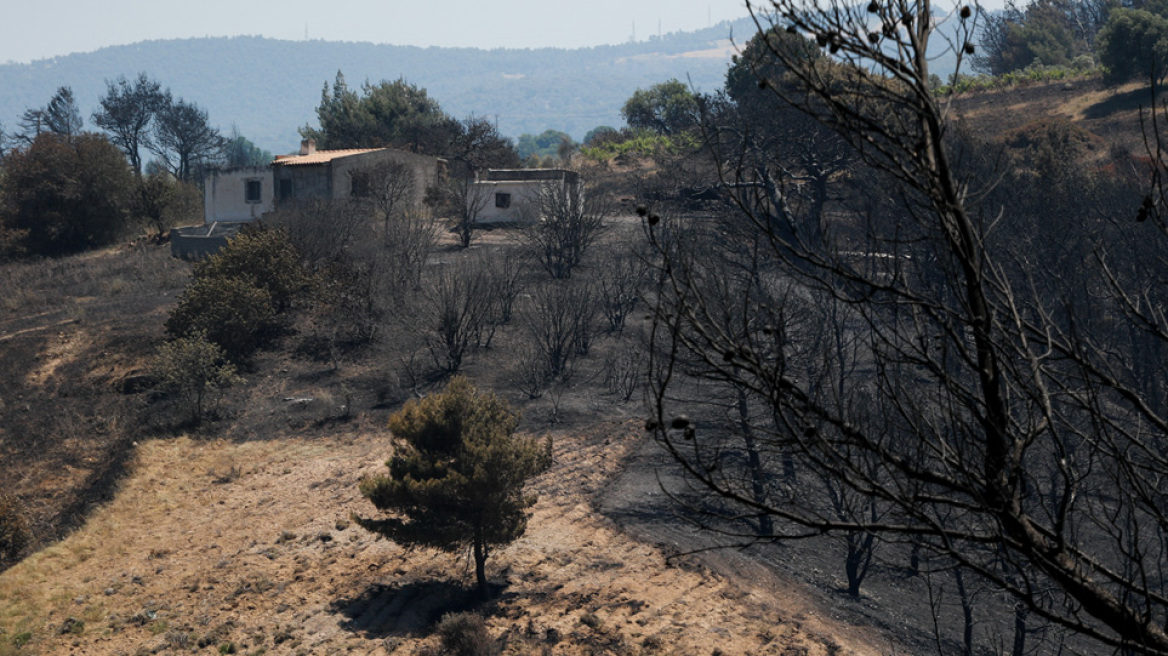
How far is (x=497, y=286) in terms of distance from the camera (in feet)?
102

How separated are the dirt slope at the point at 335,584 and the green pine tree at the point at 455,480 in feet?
4.12

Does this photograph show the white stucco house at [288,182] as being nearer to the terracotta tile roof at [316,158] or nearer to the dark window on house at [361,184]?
the terracotta tile roof at [316,158]

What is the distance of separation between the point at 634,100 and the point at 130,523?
228ft

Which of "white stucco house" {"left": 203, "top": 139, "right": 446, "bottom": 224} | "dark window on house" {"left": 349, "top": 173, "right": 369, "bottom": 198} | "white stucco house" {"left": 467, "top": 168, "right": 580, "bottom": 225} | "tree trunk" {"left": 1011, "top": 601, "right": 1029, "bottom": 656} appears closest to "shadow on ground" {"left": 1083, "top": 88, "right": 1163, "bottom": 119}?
"white stucco house" {"left": 467, "top": 168, "right": 580, "bottom": 225}

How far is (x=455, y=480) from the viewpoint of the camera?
15.7 metres

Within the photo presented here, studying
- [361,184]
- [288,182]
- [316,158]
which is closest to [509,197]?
[361,184]

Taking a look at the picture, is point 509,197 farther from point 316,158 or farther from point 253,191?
point 253,191

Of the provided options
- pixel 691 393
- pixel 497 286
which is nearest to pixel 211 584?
pixel 691 393

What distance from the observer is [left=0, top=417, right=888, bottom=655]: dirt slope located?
14992 millimetres

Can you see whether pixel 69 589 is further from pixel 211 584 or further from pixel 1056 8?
pixel 1056 8

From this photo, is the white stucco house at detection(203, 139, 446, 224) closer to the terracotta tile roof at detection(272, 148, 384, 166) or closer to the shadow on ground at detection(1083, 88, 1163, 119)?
the terracotta tile roof at detection(272, 148, 384, 166)

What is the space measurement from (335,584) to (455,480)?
3.69m

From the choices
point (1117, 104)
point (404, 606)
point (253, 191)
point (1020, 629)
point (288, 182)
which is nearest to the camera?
point (1020, 629)

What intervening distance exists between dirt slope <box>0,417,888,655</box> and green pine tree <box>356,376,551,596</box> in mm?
1255
